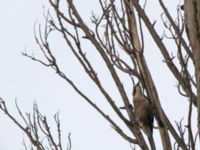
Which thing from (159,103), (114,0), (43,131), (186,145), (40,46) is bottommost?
(186,145)

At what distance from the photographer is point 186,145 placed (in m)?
2.07

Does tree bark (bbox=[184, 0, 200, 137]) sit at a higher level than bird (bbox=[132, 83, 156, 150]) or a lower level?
lower

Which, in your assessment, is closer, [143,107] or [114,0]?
[114,0]

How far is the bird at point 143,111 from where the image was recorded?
9.61ft

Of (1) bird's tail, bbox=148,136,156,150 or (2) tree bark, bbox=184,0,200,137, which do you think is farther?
(1) bird's tail, bbox=148,136,156,150

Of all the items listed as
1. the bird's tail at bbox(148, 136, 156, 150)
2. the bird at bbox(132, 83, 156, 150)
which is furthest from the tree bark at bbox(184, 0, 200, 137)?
the bird at bbox(132, 83, 156, 150)

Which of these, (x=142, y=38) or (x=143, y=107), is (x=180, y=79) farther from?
(x=143, y=107)

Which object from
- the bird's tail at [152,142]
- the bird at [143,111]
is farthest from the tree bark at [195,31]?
the bird at [143,111]

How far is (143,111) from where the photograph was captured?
3.10m

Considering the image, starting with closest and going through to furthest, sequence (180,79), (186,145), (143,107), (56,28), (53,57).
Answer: (186,145) < (180,79) < (53,57) < (56,28) < (143,107)

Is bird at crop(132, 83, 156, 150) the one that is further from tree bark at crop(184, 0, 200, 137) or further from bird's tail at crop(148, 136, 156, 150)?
tree bark at crop(184, 0, 200, 137)

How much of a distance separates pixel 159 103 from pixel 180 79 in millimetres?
184

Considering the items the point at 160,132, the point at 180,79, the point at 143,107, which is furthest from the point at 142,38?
the point at 143,107

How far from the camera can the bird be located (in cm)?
293
